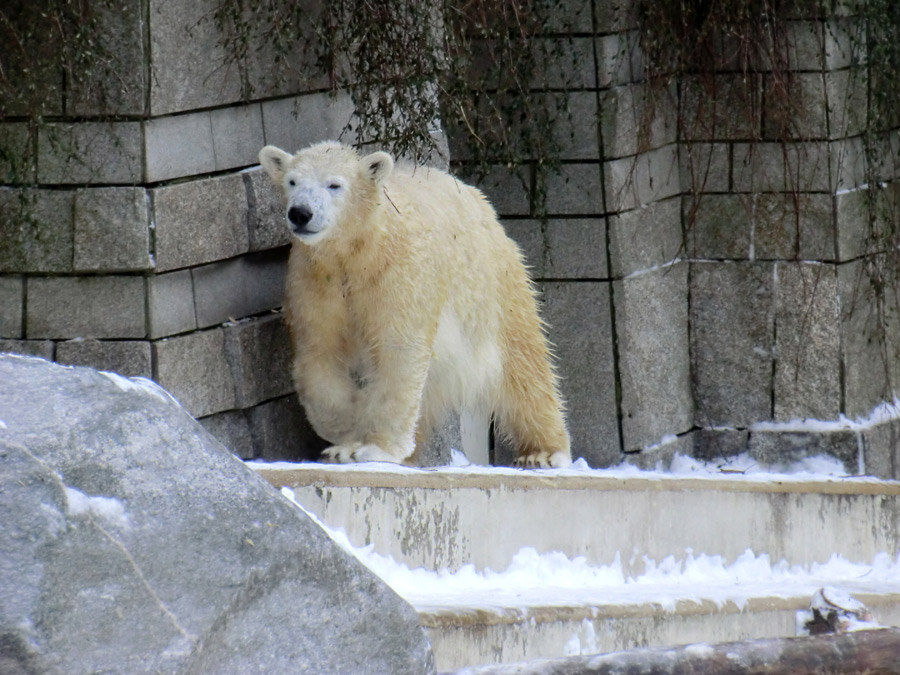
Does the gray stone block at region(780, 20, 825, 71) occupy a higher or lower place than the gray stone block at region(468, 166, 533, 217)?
higher

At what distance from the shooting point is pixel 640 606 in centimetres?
354

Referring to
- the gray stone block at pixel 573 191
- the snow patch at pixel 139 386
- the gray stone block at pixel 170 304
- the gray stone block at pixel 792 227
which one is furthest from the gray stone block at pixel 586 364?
the snow patch at pixel 139 386

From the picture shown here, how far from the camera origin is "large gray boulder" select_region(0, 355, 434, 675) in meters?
2.06

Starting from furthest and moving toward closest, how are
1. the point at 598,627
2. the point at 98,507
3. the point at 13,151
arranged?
the point at 13,151 → the point at 598,627 → the point at 98,507

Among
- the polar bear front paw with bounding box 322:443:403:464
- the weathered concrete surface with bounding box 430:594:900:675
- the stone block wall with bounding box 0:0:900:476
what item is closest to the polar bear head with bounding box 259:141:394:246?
the stone block wall with bounding box 0:0:900:476

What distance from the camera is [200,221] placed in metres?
3.84

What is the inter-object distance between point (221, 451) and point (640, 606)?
156 cm

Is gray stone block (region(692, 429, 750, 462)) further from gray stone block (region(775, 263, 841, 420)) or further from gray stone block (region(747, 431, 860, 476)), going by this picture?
gray stone block (region(775, 263, 841, 420))

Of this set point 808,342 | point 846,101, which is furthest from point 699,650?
point 846,101

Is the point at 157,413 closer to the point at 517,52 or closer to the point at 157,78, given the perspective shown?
the point at 157,78

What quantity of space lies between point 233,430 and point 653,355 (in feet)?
7.59

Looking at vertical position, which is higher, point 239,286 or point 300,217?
point 300,217

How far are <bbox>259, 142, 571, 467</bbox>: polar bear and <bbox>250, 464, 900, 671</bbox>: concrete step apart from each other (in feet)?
1.26

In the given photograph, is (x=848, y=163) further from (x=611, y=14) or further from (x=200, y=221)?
(x=200, y=221)
